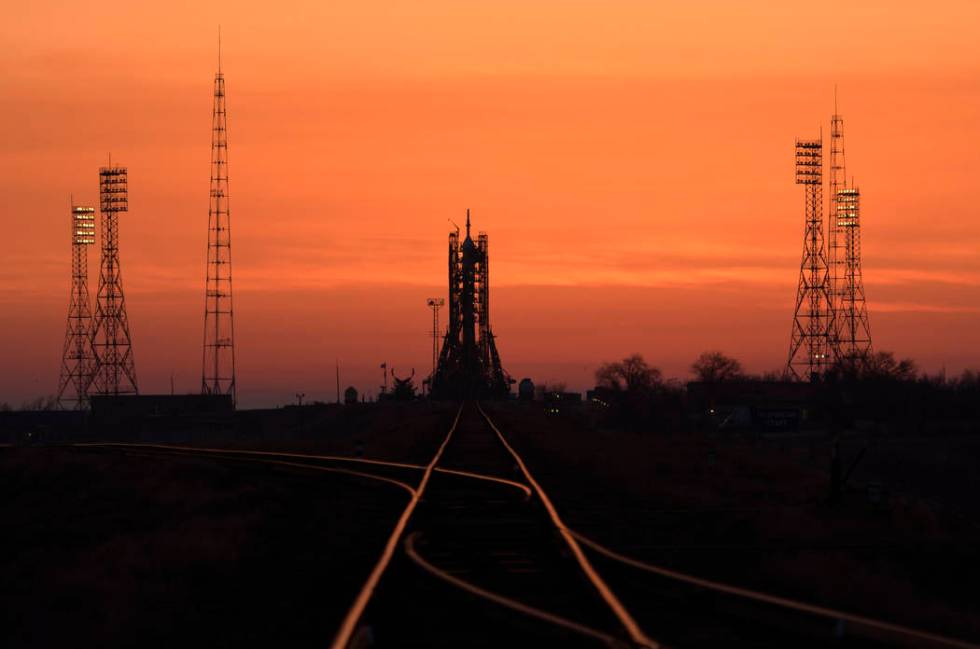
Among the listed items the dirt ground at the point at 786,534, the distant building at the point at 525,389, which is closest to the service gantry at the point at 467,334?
the distant building at the point at 525,389

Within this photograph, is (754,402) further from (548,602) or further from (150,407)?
(548,602)

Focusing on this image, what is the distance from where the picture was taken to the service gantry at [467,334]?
142 metres

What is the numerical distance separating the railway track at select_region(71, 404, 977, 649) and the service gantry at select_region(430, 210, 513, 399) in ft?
391

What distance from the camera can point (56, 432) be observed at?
12675 cm

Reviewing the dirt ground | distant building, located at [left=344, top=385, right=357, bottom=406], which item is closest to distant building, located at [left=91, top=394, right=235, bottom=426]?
distant building, located at [left=344, top=385, right=357, bottom=406]

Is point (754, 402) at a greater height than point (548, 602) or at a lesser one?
greater

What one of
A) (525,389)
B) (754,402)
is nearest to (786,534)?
(754,402)

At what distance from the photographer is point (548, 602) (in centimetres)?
1376

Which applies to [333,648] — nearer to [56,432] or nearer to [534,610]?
[534,610]

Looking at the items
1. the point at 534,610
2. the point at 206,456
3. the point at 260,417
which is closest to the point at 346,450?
the point at 206,456

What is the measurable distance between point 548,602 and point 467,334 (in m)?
128

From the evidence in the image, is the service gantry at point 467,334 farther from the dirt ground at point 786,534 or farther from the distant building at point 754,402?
the dirt ground at point 786,534

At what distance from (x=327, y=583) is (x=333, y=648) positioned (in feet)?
14.8

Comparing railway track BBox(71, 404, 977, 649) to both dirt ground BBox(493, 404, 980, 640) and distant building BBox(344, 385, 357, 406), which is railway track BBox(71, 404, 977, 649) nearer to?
dirt ground BBox(493, 404, 980, 640)
